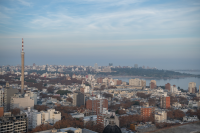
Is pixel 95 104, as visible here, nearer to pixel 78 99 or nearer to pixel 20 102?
pixel 78 99

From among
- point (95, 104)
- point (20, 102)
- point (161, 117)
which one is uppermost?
point (20, 102)

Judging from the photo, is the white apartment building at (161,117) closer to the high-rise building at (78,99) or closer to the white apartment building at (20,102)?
the high-rise building at (78,99)

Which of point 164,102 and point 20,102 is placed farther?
point 164,102

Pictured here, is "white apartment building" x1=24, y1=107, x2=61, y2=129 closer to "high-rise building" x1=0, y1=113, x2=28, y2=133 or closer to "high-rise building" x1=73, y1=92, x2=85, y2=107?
"high-rise building" x1=0, y1=113, x2=28, y2=133

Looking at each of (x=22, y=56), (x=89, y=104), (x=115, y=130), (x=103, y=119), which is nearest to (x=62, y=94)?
(x=22, y=56)

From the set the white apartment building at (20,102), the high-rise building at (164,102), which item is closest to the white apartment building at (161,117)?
the high-rise building at (164,102)

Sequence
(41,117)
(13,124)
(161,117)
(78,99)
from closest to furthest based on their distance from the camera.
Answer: (13,124)
(41,117)
(161,117)
(78,99)

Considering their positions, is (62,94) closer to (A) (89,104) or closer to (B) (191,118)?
(A) (89,104)

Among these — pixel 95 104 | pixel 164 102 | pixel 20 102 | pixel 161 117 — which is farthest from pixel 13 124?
pixel 164 102

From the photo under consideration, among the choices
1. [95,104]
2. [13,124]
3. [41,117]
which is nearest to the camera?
[13,124]
